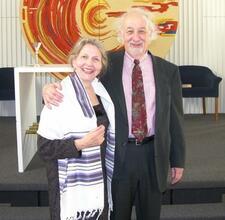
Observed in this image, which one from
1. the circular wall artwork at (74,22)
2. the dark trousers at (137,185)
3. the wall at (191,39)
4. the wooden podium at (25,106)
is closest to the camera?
the dark trousers at (137,185)

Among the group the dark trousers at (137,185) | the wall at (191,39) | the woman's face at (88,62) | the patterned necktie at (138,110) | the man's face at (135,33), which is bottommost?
the dark trousers at (137,185)

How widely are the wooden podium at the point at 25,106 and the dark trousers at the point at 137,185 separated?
143 centimetres

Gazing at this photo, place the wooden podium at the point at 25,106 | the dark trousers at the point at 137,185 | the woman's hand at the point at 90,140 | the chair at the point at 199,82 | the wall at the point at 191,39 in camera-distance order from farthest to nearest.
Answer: the wall at the point at 191,39 < the chair at the point at 199,82 < the wooden podium at the point at 25,106 < the dark trousers at the point at 137,185 < the woman's hand at the point at 90,140

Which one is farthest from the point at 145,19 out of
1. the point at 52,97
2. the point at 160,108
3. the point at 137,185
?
the point at 137,185

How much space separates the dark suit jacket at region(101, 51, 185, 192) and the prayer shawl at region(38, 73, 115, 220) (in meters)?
0.13

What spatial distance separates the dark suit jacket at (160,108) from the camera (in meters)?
2.47

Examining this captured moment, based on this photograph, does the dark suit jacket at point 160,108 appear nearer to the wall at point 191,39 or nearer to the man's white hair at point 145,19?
the man's white hair at point 145,19

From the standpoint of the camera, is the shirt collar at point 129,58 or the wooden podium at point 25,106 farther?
the wooden podium at point 25,106

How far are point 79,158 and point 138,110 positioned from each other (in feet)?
1.44

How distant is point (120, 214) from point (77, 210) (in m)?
0.37

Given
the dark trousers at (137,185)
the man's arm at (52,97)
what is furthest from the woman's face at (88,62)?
the dark trousers at (137,185)

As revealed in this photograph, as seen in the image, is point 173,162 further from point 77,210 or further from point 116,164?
point 77,210

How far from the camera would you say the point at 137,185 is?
8.42 feet

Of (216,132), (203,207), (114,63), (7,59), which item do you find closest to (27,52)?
(7,59)
